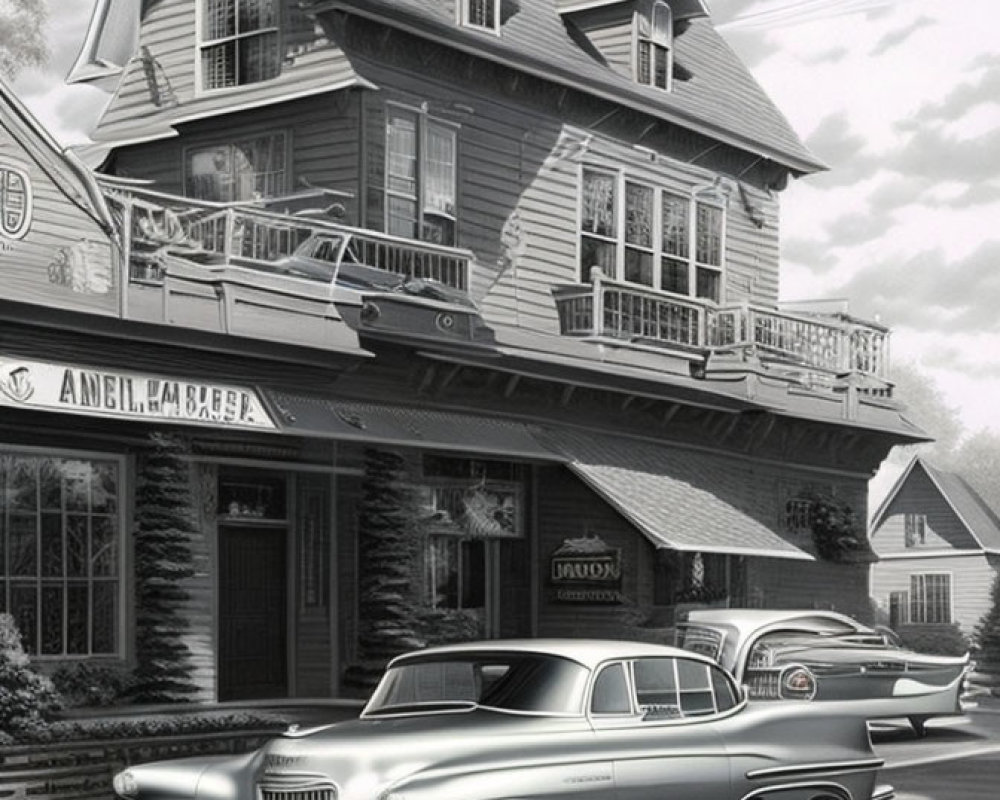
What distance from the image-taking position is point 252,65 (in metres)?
24.0

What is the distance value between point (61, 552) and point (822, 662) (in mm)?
8701

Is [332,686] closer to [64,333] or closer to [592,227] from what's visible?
[64,333]

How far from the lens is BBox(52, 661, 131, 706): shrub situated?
63.4 feet

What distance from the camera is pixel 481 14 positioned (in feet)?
82.4

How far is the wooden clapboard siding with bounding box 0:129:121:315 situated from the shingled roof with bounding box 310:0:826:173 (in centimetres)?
572

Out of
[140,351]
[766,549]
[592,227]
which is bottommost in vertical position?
[766,549]

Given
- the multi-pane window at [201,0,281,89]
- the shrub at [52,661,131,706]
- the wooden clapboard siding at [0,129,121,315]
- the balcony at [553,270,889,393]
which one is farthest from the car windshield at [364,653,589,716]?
the balcony at [553,270,889,393]

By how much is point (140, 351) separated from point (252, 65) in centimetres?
629

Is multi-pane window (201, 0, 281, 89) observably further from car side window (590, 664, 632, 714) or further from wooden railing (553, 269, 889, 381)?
car side window (590, 664, 632, 714)

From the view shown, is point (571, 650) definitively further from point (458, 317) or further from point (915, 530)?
point (915, 530)

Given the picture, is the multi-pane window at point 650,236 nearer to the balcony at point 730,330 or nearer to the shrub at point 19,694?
the balcony at point 730,330

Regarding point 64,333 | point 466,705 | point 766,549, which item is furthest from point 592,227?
point 466,705

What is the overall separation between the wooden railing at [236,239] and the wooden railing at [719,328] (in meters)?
2.92

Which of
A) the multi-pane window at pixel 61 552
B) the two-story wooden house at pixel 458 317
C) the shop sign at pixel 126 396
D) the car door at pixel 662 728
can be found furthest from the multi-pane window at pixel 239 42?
the car door at pixel 662 728
